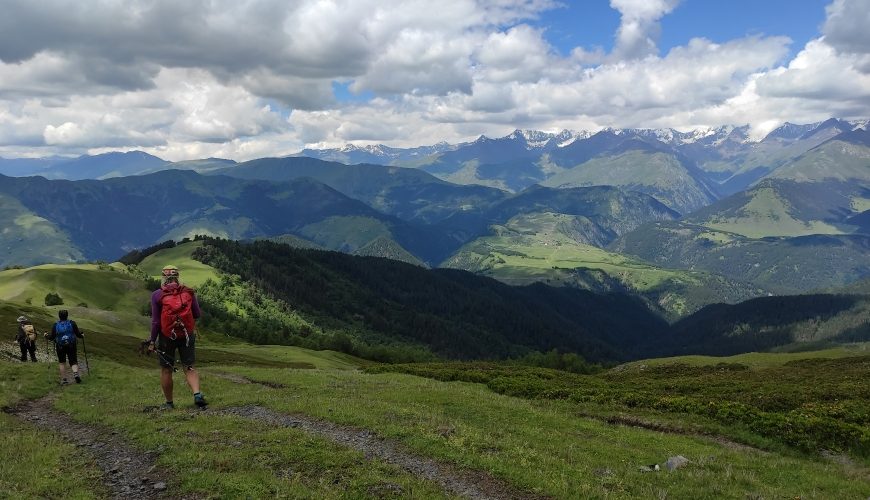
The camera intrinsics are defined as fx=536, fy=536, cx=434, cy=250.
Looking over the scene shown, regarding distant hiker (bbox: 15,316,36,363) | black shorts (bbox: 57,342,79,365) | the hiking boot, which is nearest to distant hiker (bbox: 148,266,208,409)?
the hiking boot

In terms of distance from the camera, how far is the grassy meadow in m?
15.5

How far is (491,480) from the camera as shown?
16594 mm

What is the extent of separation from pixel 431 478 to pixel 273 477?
184 inches

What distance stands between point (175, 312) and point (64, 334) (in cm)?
1652

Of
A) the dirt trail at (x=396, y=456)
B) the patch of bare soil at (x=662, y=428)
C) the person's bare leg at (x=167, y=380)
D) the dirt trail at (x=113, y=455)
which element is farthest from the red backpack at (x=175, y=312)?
the patch of bare soil at (x=662, y=428)

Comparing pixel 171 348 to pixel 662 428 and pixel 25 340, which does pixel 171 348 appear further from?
pixel 25 340

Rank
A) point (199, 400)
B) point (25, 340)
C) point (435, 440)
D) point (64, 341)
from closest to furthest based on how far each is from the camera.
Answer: point (435, 440) → point (199, 400) → point (64, 341) → point (25, 340)

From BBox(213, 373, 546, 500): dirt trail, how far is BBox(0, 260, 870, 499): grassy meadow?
Result: 39cm

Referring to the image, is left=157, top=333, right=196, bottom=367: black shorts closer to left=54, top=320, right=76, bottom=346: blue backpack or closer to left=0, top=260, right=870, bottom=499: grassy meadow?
left=0, top=260, right=870, bottom=499: grassy meadow

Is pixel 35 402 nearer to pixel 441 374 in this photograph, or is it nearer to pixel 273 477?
pixel 273 477

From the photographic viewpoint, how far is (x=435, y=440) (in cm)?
2012

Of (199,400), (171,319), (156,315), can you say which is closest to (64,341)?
(199,400)

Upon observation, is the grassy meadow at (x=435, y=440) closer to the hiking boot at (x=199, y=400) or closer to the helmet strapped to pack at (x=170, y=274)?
the hiking boot at (x=199, y=400)

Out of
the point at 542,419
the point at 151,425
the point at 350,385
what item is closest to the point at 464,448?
the point at 542,419
